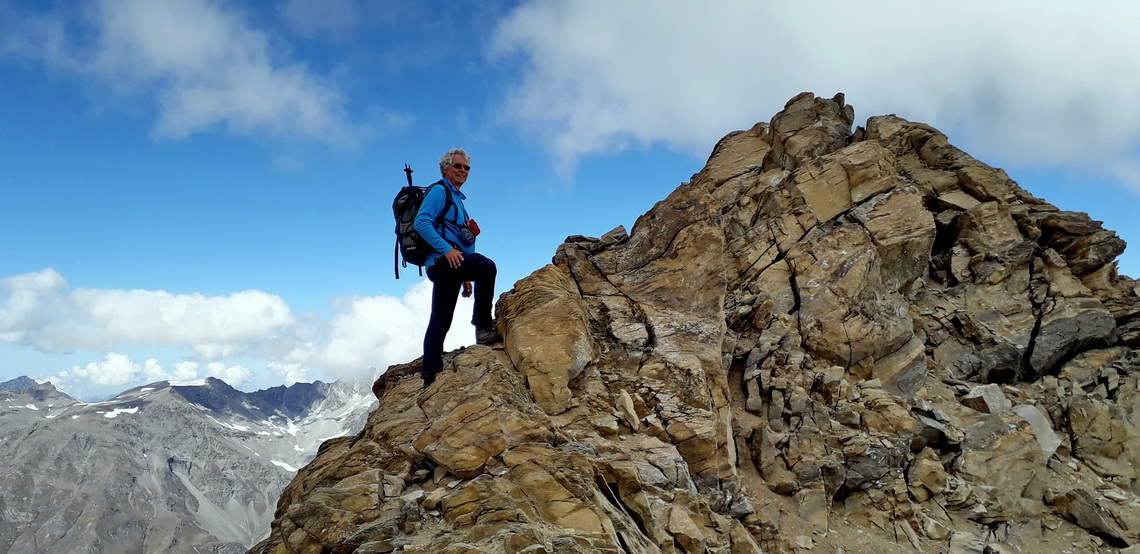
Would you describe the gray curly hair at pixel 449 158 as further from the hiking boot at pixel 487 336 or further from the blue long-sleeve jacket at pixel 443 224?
the hiking boot at pixel 487 336

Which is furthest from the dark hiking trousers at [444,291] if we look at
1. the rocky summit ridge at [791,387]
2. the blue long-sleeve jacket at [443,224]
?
the rocky summit ridge at [791,387]

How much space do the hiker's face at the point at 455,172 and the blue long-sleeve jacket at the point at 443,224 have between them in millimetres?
167

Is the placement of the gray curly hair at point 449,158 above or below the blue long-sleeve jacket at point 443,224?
above

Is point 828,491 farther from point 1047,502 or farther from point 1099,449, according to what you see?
point 1099,449

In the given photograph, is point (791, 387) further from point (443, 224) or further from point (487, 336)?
point (443, 224)

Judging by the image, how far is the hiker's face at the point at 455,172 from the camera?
12016 mm

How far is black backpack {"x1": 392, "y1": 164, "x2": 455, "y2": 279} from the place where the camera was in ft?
38.1

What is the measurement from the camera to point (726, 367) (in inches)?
617

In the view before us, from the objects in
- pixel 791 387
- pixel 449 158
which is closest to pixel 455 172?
pixel 449 158

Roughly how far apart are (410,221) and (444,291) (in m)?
1.60

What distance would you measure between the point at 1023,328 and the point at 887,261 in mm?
5073

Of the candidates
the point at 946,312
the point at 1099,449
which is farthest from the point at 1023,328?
the point at 1099,449

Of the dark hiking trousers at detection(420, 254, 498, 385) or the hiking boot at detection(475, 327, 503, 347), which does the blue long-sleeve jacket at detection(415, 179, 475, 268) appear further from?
the hiking boot at detection(475, 327, 503, 347)

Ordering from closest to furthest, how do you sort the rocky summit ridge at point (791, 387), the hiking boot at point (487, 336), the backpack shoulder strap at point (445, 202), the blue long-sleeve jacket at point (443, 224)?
the rocky summit ridge at point (791, 387) → the blue long-sleeve jacket at point (443, 224) → the backpack shoulder strap at point (445, 202) → the hiking boot at point (487, 336)
